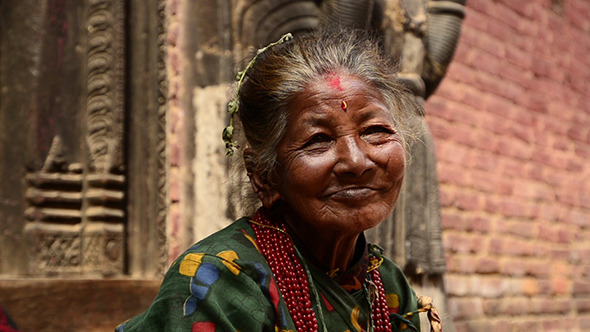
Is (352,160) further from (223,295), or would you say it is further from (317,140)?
(223,295)

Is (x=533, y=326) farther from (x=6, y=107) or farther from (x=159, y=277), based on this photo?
(x=6, y=107)

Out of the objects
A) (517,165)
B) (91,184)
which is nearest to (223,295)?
(91,184)

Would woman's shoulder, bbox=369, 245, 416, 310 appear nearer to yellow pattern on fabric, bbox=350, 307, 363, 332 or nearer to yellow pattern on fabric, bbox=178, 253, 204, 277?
yellow pattern on fabric, bbox=350, 307, 363, 332

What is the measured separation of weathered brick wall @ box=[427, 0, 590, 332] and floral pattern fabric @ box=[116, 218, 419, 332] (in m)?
3.25

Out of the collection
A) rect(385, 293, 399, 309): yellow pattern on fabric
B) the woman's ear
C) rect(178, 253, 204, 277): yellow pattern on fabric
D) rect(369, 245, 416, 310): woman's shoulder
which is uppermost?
the woman's ear

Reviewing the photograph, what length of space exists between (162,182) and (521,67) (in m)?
3.43

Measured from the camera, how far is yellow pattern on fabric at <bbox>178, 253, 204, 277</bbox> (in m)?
1.47

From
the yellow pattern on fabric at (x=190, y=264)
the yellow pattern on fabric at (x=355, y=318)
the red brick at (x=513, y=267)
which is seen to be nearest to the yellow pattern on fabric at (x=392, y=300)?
the yellow pattern on fabric at (x=355, y=318)

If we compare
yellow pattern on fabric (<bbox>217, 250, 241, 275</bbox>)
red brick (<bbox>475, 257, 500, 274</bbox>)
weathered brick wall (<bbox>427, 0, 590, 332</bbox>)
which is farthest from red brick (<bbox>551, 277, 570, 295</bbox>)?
yellow pattern on fabric (<bbox>217, 250, 241, 275</bbox>)

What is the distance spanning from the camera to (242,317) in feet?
4.70

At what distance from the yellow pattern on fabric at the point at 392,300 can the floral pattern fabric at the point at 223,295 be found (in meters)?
0.21

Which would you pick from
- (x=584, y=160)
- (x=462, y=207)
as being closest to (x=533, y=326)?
(x=462, y=207)

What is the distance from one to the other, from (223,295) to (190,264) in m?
0.09

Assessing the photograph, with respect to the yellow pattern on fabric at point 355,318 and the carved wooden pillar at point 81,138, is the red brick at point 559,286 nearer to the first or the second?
the carved wooden pillar at point 81,138
